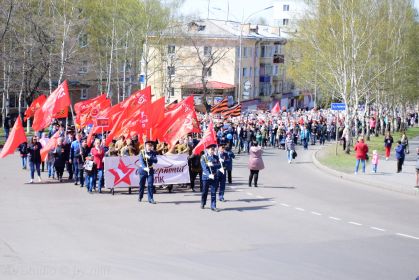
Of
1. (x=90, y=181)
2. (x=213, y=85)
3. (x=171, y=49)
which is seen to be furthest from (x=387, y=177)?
(x=213, y=85)

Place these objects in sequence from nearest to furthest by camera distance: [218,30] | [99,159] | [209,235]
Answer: [209,235], [99,159], [218,30]

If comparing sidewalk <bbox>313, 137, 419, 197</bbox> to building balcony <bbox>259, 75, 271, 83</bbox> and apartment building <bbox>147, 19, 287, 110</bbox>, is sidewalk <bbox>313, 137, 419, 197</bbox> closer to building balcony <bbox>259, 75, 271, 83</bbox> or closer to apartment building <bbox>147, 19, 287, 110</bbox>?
apartment building <bbox>147, 19, 287, 110</bbox>

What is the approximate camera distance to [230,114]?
3741cm

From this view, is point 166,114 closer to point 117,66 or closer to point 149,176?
point 149,176

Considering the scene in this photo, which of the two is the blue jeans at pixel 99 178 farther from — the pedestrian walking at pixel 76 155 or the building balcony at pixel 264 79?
the building balcony at pixel 264 79

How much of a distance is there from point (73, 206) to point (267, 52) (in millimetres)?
68089

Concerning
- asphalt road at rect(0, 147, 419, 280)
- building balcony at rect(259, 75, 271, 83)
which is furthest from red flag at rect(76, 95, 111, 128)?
building balcony at rect(259, 75, 271, 83)

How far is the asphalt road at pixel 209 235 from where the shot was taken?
466 inches

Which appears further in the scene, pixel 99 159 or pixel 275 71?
pixel 275 71

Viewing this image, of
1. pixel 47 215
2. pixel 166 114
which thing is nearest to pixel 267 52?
pixel 166 114

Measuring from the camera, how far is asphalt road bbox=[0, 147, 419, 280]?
1184 cm

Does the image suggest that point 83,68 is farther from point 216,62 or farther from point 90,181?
point 90,181

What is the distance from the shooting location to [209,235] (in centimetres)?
1450

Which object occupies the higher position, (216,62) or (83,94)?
(216,62)
